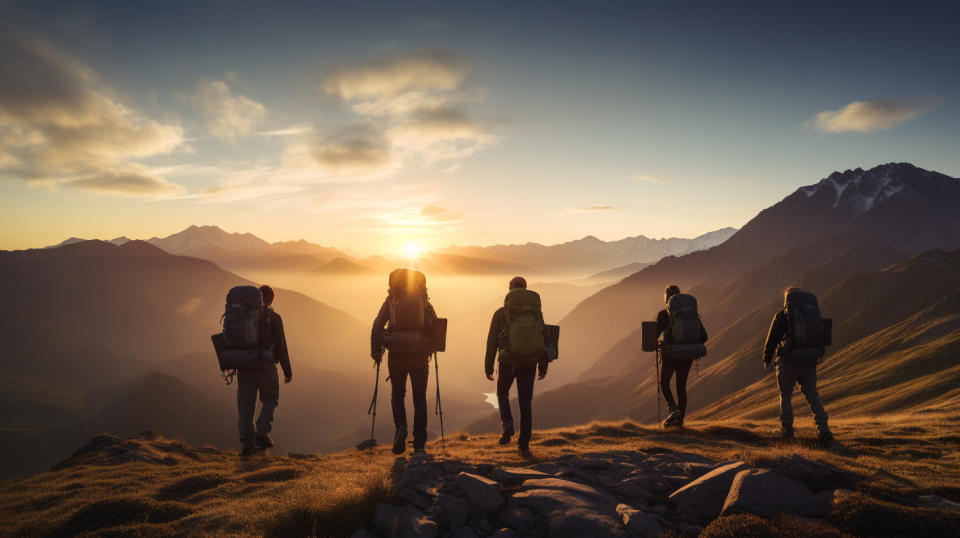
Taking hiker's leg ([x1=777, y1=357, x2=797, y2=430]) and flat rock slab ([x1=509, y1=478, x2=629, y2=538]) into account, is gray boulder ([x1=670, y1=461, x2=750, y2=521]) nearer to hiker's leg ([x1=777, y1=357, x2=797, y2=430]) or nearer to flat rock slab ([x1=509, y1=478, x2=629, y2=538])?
flat rock slab ([x1=509, y1=478, x2=629, y2=538])

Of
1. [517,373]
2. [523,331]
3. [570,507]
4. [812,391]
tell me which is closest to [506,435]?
[517,373]

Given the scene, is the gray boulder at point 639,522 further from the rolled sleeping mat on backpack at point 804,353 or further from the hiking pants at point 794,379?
the rolled sleeping mat on backpack at point 804,353

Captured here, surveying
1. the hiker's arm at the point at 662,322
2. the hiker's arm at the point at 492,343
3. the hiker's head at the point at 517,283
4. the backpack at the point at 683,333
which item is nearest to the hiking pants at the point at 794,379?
the backpack at the point at 683,333

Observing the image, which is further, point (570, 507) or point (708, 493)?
point (708, 493)

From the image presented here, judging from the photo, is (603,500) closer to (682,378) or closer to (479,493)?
(479,493)

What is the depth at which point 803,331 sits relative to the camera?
466 inches

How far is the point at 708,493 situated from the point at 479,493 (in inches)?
123

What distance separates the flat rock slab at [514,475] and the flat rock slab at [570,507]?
355 mm

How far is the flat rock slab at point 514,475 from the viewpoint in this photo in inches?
292

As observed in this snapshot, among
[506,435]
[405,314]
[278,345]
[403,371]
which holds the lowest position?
[506,435]

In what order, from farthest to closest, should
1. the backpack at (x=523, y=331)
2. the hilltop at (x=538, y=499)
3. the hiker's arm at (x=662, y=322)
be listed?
the hiker's arm at (x=662, y=322) → the backpack at (x=523, y=331) → the hilltop at (x=538, y=499)

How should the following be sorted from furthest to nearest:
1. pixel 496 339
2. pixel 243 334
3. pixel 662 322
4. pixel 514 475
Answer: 1. pixel 662 322
2. pixel 243 334
3. pixel 496 339
4. pixel 514 475

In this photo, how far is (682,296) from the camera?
13.4 m

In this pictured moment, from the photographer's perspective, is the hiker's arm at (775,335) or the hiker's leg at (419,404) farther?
the hiker's arm at (775,335)
